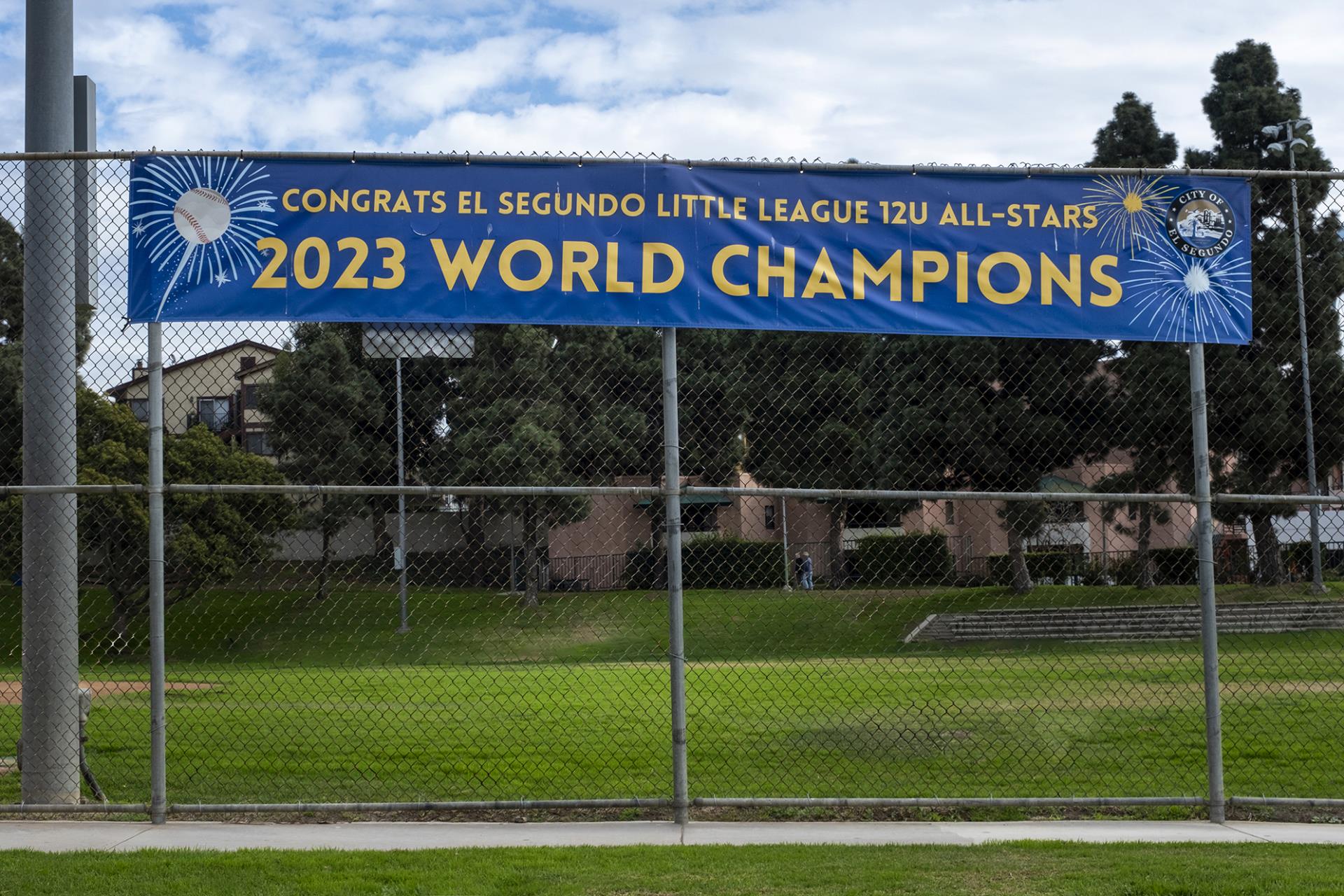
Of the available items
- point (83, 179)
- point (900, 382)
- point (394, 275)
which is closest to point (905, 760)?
point (394, 275)

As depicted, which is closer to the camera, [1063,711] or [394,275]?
[394,275]

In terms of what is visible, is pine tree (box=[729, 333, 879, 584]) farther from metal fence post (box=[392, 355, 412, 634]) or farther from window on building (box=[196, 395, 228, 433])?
window on building (box=[196, 395, 228, 433])

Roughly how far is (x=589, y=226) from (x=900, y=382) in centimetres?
2279

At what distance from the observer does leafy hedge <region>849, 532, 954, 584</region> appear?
92.9 ft

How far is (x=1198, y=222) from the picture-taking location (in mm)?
7672

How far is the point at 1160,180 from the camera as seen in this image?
7.68m

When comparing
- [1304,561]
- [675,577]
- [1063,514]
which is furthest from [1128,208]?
[1063,514]

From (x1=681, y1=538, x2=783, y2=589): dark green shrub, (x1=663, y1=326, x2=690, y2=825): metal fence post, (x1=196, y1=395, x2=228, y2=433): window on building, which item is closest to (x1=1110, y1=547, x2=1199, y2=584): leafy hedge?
(x1=681, y1=538, x2=783, y2=589): dark green shrub

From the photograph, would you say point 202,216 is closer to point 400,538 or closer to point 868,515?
point 400,538

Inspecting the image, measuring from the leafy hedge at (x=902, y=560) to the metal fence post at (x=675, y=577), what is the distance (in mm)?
21112

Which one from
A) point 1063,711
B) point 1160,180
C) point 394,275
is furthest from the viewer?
point 1063,711

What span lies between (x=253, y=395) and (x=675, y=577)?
71.6 ft

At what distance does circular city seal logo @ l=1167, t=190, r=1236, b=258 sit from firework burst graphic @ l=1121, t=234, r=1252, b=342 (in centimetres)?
7

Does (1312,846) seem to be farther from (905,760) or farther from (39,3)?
(39,3)
